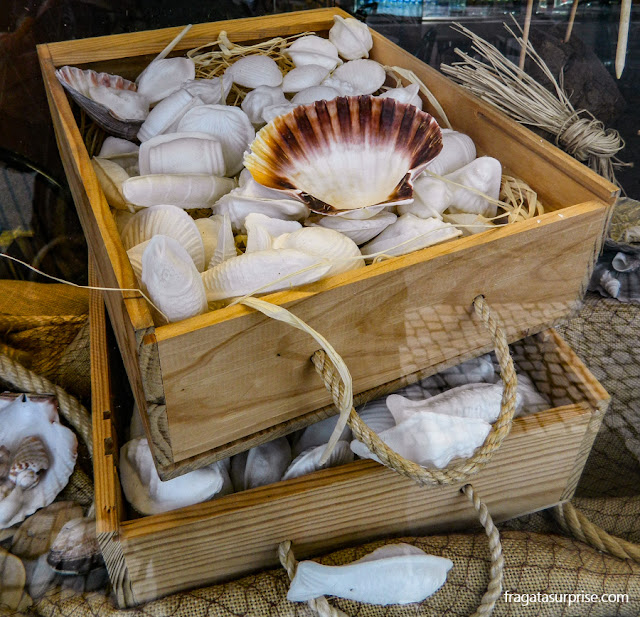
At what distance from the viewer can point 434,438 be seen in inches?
17.6

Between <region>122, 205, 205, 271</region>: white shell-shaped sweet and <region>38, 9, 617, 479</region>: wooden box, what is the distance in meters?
0.03

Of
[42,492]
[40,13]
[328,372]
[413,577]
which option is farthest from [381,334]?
[40,13]

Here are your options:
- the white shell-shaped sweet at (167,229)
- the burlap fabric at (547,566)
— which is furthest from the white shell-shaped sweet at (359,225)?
the burlap fabric at (547,566)

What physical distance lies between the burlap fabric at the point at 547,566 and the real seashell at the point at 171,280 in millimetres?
248

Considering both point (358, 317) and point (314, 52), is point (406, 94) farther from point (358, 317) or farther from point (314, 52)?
point (358, 317)

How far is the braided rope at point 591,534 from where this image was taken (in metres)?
0.42

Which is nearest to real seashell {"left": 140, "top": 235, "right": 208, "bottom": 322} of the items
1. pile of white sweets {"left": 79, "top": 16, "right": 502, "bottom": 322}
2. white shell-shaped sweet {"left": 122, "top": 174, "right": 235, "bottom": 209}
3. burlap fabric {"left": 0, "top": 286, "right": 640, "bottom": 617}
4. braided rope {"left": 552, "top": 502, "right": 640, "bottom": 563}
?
pile of white sweets {"left": 79, "top": 16, "right": 502, "bottom": 322}

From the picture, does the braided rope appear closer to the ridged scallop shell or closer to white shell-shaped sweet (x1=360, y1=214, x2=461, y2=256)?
white shell-shaped sweet (x1=360, y1=214, x2=461, y2=256)

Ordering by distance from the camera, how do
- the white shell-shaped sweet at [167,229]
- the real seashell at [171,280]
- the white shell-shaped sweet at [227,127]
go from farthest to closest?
1. the white shell-shaped sweet at [227,127]
2. the white shell-shaped sweet at [167,229]
3. the real seashell at [171,280]

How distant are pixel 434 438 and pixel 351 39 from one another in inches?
21.7

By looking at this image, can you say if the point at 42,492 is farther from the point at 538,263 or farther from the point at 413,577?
the point at 538,263

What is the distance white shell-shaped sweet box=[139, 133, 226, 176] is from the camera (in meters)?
0.53

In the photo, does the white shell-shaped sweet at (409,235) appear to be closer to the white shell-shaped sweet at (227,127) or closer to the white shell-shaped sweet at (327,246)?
the white shell-shaped sweet at (327,246)

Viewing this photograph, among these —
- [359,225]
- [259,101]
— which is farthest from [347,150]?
[259,101]
